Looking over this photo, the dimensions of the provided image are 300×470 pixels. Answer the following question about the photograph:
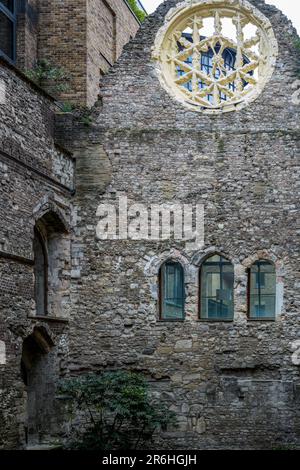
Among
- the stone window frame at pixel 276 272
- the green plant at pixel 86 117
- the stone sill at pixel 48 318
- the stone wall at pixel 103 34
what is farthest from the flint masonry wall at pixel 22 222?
the stone window frame at pixel 276 272

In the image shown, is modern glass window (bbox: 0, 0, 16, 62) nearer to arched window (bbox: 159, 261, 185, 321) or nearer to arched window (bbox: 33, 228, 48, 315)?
arched window (bbox: 33, 228, 48, 315)

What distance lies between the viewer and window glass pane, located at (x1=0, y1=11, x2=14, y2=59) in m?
22.7

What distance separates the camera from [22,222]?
61.6 feet

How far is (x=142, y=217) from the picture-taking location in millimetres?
21250

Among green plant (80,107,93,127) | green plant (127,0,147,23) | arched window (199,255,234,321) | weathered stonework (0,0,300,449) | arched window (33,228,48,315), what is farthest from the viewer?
green plant (127,0,147,23)

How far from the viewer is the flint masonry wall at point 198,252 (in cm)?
2066

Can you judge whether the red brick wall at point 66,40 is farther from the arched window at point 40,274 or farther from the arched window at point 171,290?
the arched window at point 171,290

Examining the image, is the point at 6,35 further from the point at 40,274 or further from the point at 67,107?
the point at 40,274

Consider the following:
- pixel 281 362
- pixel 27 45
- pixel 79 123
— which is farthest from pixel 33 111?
pixel 281 362

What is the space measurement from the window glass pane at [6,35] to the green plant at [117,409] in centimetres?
743

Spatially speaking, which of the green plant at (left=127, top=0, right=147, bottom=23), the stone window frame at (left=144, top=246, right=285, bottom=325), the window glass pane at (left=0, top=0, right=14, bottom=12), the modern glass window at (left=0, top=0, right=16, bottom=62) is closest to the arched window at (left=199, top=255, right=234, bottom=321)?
the stone window frame at (left=144, top=246, right=285, bottom=325)

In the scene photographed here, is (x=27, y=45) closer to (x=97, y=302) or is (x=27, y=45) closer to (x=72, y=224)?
(x=72, y=224)

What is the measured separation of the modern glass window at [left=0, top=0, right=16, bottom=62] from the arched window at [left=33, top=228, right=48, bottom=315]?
179 inches

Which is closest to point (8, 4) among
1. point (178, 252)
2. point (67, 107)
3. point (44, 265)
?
point (67, 107)
